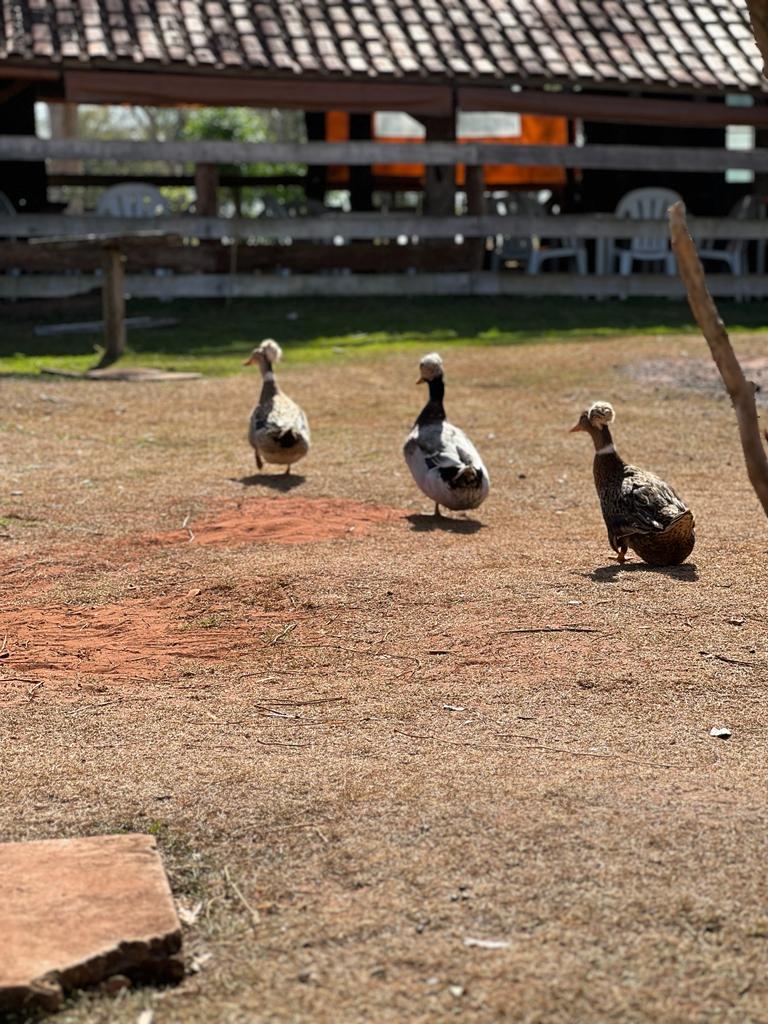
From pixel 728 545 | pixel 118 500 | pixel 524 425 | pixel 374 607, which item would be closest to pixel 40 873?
pixel 374 607

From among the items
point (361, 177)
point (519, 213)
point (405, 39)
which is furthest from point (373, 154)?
point (361, 177)

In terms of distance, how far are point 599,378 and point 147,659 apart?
28.4ft

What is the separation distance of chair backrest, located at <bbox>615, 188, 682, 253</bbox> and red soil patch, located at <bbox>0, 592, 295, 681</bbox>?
15015 mm

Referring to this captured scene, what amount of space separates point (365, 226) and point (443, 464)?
37.9 feet

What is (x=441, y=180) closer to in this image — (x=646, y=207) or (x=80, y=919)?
(x=646, y=207)

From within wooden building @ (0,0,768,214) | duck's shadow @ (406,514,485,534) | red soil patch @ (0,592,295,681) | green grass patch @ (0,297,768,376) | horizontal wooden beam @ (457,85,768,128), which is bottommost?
duck's shadow @ (406,514,485,534)

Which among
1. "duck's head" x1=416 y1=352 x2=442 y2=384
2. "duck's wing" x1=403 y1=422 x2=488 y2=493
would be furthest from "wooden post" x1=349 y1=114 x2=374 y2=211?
"duck's wing" x1=403 y1=422 x2=488 y2=493

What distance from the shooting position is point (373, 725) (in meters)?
5.28

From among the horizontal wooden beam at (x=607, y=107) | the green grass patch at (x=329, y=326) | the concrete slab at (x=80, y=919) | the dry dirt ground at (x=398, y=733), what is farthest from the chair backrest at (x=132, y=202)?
the concrete slab at (x=80, y=919)

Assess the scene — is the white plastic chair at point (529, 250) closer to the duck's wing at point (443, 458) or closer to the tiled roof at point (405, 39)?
the tiled roof at point (405, 39)

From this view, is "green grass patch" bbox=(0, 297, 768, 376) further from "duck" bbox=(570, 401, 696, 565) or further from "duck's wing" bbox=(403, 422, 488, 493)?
"duck" bbox=(570, 401, 696, 565)

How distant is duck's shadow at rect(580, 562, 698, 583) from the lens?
23.4 feet

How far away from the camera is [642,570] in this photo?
287 inches

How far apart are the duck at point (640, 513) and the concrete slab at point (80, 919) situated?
3.65 meters
